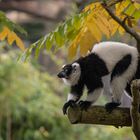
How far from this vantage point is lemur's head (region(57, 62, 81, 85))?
318 cm

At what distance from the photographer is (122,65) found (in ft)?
10.2

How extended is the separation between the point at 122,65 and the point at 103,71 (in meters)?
0.14

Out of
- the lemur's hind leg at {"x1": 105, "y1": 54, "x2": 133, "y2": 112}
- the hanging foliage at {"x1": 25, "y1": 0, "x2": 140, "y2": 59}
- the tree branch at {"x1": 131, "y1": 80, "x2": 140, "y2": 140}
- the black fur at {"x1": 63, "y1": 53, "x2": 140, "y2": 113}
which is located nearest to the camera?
the tree branch at {"x1": 131, "y1": 80, "x2": 140, "y2": 140}

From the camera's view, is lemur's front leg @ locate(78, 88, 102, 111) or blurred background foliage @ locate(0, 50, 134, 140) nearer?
lemur's front leg @ locate(78, 88, 102, 111)

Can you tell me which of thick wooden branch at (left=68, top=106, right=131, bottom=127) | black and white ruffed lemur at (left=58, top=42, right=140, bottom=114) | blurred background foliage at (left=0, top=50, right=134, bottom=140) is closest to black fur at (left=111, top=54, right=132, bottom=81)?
black and white ruffed lemur at (left=58, top=42, right=140, bottom=114)

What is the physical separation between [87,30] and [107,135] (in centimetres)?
453

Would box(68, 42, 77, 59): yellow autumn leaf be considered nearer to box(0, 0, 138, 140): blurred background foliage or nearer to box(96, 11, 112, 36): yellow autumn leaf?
box(96, 11, 112, 36): yellow autumn leaf

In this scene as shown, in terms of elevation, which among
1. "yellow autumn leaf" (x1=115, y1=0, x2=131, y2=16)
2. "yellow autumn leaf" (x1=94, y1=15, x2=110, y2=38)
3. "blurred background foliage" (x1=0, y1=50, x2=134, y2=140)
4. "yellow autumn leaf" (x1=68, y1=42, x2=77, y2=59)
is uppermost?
"blurred background foliage" (x1=0, y1=50, x2=134, y2=140)

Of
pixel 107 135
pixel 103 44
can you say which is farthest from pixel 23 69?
pixel 103 44

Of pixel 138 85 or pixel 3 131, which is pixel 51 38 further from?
pixel 3 131

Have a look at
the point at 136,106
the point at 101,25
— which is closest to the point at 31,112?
the point at 101,25

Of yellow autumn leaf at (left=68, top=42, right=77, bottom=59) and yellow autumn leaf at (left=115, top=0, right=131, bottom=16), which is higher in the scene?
yellow autumn leaf at (left=115, top=0, right=131, bottom=16)

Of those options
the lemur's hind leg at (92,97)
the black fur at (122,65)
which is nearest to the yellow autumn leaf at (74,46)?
the lemur's hind leg at (92,97)

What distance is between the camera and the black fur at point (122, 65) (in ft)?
10.1
